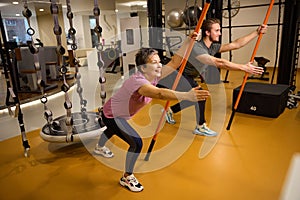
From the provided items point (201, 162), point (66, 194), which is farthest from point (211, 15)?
point (66, 194)

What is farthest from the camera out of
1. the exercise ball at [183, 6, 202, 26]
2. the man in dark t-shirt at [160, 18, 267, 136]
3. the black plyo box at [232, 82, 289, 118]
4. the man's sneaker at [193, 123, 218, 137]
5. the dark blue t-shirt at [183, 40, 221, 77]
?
the exercise ball at [183, 6, 202, 26]

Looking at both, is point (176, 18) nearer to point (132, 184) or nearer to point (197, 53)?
point (197, 53)

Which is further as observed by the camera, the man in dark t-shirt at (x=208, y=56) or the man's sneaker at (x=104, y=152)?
the man's sneaker at (x=104, y=152)

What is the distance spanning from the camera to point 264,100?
11.6ft

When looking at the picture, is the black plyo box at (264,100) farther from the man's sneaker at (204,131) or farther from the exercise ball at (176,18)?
the exercise ball at (176,18)

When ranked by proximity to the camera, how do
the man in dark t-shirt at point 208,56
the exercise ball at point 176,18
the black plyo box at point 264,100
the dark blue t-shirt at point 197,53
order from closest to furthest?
the man in dark t-shirt at point 208,56 < the dark blue t-shirt at point 197,53 < the black plyo box at point 264,100 < the exercise ball at point 176,18

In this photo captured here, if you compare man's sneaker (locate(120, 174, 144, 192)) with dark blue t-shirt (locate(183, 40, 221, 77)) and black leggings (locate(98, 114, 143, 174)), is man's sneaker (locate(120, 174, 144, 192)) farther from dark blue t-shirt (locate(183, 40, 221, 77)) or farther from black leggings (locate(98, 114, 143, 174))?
dark blue t-shirt (locate(183, 40, 221, 77))

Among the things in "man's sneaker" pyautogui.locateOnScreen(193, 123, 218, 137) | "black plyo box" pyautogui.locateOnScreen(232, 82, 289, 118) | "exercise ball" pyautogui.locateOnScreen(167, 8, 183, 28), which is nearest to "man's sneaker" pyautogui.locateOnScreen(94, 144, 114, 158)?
"man's sneaker" pyautogui.locateOnScreen(193, 123, 218, 137)

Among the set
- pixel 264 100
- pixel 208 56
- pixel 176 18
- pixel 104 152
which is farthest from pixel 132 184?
pixel 176 18

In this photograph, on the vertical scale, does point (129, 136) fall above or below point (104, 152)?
above

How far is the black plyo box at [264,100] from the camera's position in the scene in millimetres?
3488

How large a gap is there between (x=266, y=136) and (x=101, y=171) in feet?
6.70

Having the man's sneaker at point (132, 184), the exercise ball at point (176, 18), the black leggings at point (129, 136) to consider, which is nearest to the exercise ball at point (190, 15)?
the exercise ball at point (176, 18)

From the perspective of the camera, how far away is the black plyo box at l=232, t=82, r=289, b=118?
3.49 m
